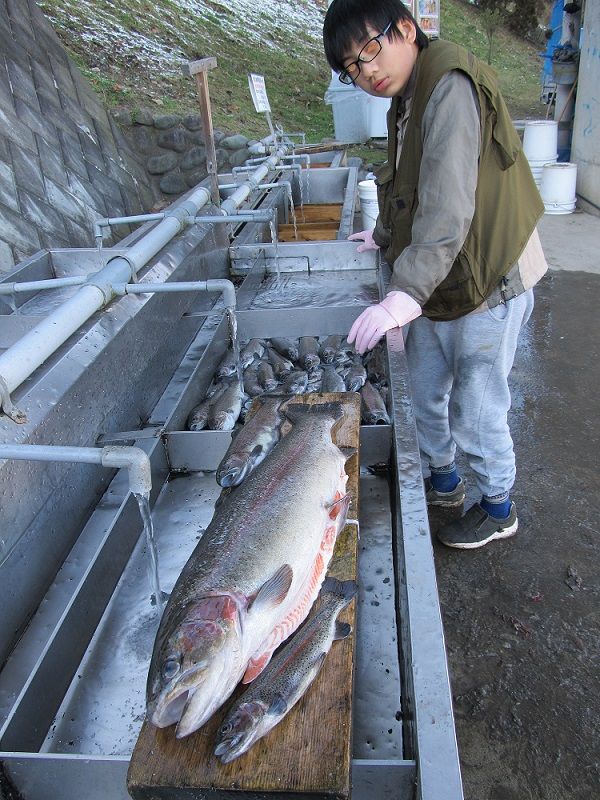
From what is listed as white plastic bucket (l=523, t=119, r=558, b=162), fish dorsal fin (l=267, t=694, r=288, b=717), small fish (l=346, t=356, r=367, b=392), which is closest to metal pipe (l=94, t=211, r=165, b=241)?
small fish (l=346, t=356, r=367, b=392)

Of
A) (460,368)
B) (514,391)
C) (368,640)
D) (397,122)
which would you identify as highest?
(397,122)

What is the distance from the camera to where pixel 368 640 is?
2.37 metres

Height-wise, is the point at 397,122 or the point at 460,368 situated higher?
the point at 397,122

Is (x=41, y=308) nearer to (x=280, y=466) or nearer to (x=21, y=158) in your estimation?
(x=280, y=466)

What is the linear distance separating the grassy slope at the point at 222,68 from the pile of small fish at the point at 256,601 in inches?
538

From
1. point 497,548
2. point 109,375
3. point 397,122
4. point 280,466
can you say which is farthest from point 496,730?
point 397,122

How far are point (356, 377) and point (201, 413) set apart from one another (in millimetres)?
1086

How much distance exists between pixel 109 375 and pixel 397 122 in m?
1.98

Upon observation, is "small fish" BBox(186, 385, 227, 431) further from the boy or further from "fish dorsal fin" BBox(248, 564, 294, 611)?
"fish dorsal fin" BBox(248, 564, 294, 611)

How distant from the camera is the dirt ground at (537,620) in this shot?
106 inches

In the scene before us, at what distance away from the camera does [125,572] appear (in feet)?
8.87

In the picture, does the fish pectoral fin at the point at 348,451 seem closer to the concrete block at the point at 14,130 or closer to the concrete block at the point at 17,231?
the concrete block at the point at 17,231

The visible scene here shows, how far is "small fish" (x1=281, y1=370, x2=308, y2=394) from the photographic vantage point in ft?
13.0

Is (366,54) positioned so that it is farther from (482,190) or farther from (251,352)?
(251,352)
